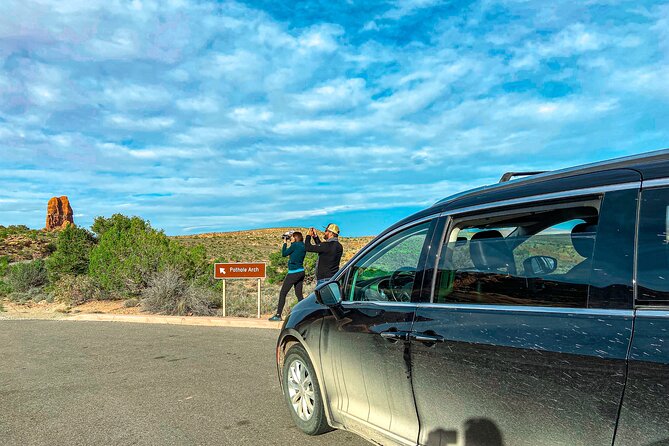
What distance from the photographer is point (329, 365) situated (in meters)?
4.18

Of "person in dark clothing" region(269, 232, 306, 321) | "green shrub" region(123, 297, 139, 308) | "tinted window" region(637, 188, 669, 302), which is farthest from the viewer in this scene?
"green shrub" region(123, 297, 139, 308)

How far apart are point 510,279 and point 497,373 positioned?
54cm

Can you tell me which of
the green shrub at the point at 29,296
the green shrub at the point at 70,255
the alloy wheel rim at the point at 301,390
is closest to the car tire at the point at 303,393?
the alloy wheel rim at the point at 301,390

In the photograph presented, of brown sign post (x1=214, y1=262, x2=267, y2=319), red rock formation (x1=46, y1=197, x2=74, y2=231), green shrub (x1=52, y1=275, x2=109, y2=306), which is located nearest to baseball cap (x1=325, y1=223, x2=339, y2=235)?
brown sign post (x1=214, y1=262, x2=267, y2=319)

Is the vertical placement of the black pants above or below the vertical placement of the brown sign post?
below

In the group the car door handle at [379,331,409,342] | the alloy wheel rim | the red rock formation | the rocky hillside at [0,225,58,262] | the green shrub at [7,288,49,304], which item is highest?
the red rock formation

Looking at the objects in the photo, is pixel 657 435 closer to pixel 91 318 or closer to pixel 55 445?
pixel 55 445

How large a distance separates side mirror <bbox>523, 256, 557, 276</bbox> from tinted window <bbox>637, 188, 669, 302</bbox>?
20.5 inches

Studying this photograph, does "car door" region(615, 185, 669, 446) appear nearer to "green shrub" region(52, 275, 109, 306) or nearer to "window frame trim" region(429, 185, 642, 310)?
"window frame trim" region(429, 185, 642, 310)

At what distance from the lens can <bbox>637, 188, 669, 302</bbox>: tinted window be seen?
2.21m

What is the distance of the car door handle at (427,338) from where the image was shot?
10.0 feet

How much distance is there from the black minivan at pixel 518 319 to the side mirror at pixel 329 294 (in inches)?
2.0

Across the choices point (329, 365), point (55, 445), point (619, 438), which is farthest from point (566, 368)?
point (55, 445)

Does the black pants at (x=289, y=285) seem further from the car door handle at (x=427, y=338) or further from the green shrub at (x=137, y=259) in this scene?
the car door handle at (x=427, y=338)
